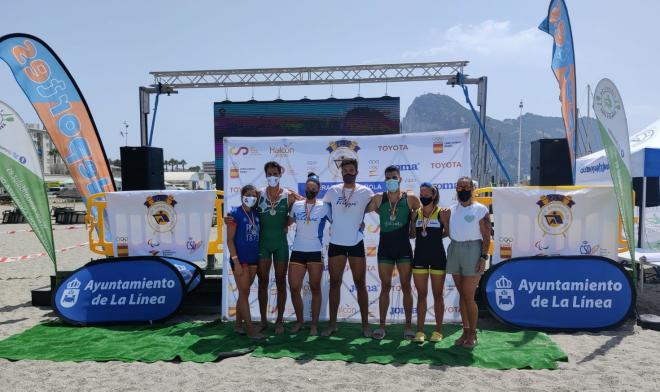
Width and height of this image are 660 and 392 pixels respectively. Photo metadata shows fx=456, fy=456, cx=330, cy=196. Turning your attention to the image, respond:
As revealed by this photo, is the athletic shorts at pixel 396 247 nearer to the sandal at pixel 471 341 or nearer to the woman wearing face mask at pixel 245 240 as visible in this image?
the sandal at pixel 471 341

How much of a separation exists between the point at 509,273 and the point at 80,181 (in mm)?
6125

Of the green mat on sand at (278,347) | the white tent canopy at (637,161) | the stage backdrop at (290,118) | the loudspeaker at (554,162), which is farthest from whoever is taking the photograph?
the stage backdrop at (290,118)

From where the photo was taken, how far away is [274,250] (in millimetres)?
4586

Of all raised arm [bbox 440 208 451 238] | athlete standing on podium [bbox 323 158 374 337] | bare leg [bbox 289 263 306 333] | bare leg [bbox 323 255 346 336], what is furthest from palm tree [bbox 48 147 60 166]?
raised arm [bbox 440 208 451 238]

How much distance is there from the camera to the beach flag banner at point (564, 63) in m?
6.77

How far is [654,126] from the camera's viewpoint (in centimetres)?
884

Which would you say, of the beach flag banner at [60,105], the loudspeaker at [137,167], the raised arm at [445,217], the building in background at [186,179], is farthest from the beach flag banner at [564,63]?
the building in background at [186,179]

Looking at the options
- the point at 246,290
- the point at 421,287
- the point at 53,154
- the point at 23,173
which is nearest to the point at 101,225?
the point at 23,173

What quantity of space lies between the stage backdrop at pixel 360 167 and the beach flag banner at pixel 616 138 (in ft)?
5.36

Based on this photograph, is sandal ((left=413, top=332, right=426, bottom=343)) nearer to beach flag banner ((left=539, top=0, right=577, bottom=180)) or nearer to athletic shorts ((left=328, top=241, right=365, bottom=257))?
athletic shorts ((left=328, top=241, right=365, bottom=257))

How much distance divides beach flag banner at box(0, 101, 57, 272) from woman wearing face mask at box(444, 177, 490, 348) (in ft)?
16.9

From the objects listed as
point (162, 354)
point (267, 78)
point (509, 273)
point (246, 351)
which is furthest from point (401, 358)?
point (267, 78)

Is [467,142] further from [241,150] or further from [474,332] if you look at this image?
[241,150]

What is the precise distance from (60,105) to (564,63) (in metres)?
7.68
